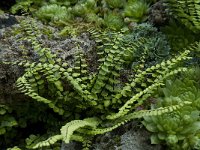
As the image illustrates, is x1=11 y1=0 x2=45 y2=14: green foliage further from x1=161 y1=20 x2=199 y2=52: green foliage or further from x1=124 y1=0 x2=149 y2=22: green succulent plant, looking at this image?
x1=161 y1=20 x2=199 y2=52: green foliage

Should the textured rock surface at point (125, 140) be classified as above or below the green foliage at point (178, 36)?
below

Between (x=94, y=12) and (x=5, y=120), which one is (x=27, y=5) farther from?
(x=5, y=120)

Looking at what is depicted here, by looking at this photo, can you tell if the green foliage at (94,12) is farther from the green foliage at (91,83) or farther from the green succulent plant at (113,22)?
the green foliage at (91,83)

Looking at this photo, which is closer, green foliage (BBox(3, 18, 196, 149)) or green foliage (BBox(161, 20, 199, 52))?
green foliage (BBox(3, 18, 196, 149))

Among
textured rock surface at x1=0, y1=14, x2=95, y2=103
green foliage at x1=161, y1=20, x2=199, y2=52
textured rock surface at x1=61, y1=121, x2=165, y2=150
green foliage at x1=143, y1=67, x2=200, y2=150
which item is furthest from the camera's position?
green foliage at x1=161, y1=20, x2=199, y2=52

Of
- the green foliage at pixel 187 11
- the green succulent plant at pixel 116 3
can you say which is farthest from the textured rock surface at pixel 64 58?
the green foliage at pixel 187 11

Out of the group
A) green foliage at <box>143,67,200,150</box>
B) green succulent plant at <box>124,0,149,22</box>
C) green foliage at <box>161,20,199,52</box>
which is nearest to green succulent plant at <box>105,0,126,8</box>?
green succulent plant at <box>124,0,149,22</box>
